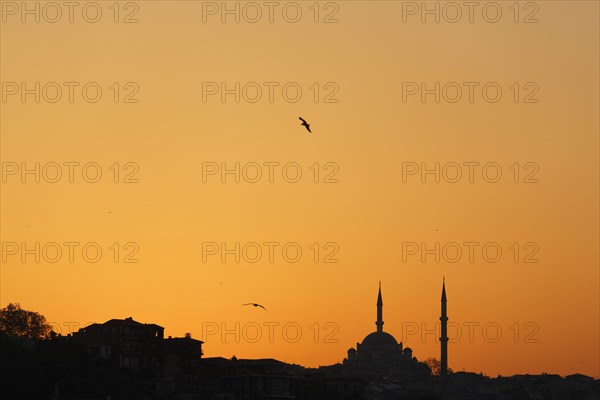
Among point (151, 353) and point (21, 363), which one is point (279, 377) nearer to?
point (151, 353)

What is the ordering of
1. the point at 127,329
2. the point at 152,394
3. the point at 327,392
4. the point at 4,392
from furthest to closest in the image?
1. the point at 327,392
2. the point at 127,329
3. the point at 152,394
4. the point at 4,392

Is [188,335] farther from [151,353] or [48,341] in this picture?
[48,341]

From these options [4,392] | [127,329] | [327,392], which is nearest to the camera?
[4,392]

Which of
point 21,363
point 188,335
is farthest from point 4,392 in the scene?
point 188,335

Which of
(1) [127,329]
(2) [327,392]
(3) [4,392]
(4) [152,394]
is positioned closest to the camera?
(3) [4,392]

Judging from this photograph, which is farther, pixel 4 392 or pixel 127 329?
pixel 127 329

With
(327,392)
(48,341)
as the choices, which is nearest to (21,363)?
(48,341)
